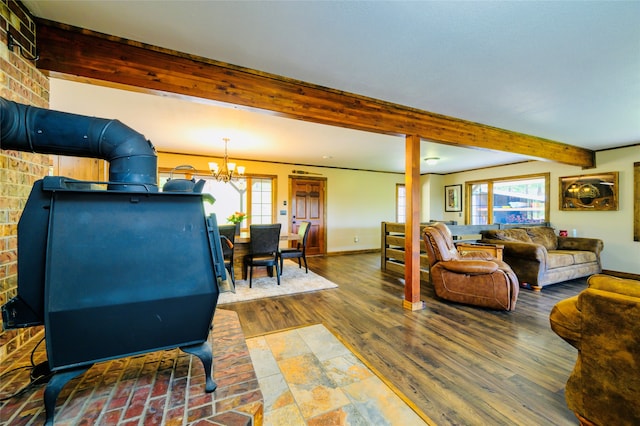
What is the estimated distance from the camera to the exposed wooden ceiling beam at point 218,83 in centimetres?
163

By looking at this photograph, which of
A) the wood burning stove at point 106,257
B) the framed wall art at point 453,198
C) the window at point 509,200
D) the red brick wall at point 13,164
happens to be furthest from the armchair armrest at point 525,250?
the red brick wall at point 13,164

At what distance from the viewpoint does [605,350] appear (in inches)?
46.7

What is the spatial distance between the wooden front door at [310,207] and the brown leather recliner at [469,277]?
3472mm

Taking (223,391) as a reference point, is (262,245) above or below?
above

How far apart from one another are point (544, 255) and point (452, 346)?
258cm

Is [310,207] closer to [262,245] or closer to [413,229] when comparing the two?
[262,245]

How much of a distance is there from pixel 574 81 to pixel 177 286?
3446 mm

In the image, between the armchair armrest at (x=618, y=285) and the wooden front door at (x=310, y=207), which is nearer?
the armchair armrest at (x=618, y=285)

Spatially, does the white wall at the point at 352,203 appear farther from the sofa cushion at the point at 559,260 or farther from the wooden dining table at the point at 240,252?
the sofa cushion at the point at 559,260

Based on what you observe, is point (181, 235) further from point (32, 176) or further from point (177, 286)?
point (32, 176)

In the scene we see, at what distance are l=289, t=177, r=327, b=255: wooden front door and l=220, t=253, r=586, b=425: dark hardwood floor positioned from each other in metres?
2.85

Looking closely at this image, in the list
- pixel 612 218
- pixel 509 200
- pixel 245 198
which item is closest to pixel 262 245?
pixel 245 198

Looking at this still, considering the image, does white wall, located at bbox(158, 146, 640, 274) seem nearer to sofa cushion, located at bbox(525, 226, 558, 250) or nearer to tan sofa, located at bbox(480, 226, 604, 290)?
tan sofa, located at bbox(480, 226, 604, 290)

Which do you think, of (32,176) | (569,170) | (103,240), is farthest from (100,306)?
(569,170)
